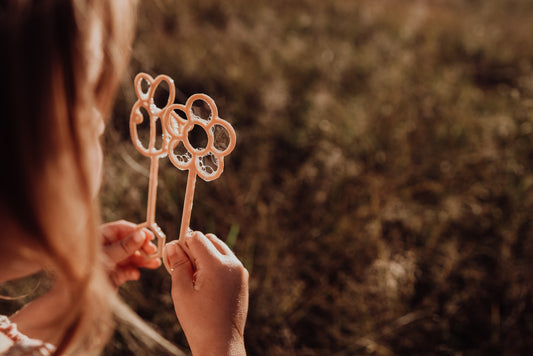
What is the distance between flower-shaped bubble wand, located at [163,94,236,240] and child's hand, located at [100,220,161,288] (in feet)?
0.65

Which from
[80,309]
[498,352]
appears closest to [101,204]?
[80,309]

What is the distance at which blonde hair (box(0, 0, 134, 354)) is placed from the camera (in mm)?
562

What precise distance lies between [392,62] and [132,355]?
2696mm

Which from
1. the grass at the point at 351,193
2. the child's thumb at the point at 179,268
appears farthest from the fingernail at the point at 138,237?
the grass at the point at 351,193

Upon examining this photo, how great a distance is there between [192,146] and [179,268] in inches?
10.3

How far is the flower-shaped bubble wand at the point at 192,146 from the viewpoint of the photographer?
805 millimetres

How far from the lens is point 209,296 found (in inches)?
33.0

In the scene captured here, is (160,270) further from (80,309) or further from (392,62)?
(392,62)

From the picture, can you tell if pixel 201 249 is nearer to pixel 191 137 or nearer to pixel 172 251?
pixel 172 251

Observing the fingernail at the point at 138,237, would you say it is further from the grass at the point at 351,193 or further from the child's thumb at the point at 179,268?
the grass at the point at 351,193

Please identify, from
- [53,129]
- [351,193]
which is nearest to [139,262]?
[53,129]

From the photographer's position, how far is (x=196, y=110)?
2.74 feet

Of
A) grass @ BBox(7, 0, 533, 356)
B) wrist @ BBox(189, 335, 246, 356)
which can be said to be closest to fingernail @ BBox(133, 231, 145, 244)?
wrist @ BBox(189, 335, 246, 356)

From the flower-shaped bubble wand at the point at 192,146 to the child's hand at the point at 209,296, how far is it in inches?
2.4
